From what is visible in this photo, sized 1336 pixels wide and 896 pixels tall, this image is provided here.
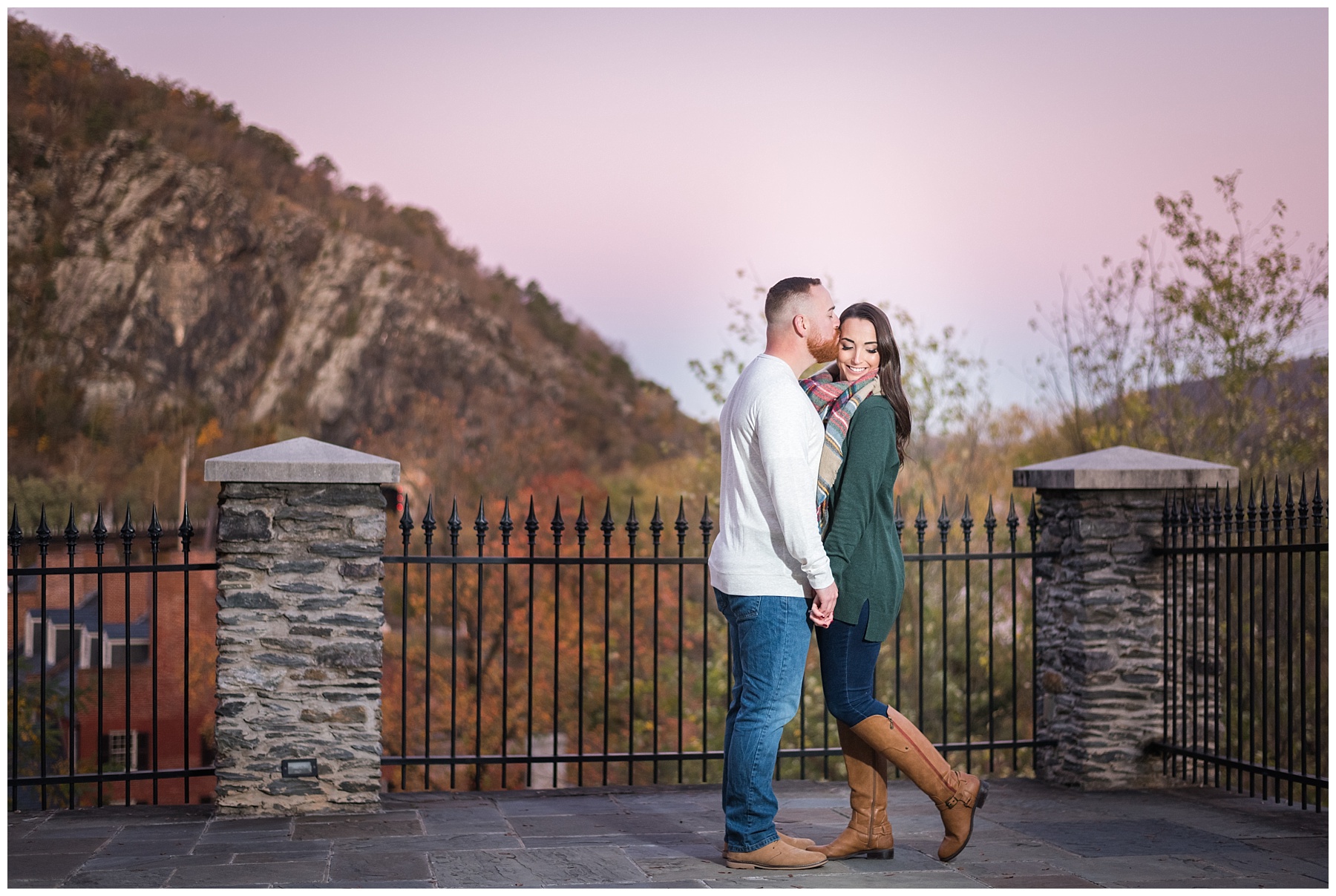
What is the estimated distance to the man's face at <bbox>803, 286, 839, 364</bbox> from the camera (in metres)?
3.55

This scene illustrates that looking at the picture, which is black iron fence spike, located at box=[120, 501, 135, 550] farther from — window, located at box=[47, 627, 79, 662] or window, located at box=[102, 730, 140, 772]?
window, located at box=[47, 627, 79, 662]

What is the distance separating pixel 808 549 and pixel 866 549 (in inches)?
12.4

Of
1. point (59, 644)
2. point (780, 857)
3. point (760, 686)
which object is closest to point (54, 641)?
point (59, 644)

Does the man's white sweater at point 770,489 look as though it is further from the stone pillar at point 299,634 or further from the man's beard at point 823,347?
the stone pillar at point 299,634

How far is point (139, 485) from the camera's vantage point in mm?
32719

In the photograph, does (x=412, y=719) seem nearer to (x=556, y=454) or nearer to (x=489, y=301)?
(x=556, y=454)

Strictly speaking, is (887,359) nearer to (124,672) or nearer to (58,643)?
(124,672)

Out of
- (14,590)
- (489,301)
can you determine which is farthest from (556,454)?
(14,590)

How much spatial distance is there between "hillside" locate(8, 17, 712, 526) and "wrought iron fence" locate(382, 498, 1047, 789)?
10.1 m

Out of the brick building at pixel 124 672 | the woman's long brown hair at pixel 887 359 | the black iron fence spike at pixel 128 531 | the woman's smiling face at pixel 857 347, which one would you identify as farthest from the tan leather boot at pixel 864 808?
the brick building at pixel 124 672

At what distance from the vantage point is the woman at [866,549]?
11.6 ft

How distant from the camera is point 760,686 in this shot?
3482 mm

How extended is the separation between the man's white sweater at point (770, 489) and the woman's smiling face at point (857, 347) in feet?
0.67

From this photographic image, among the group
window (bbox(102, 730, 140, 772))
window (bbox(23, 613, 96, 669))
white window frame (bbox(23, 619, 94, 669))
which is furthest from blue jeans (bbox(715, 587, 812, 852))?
window (bbox(23, 613, 96, 669))
